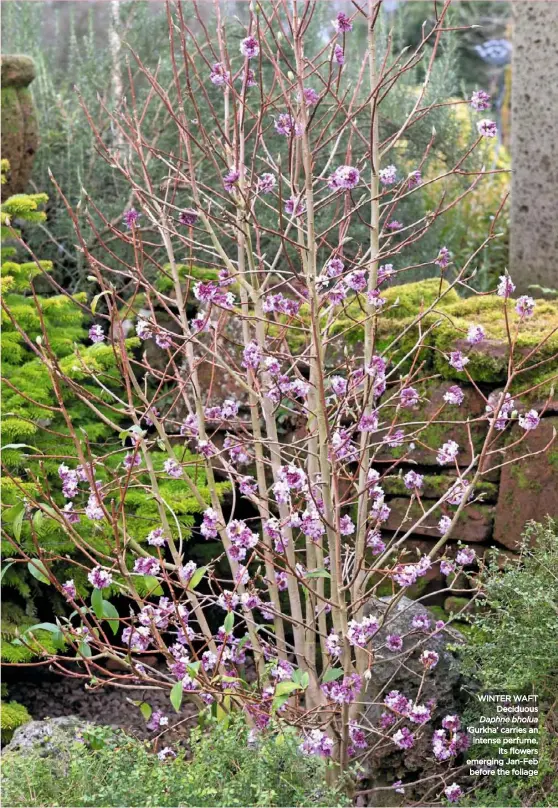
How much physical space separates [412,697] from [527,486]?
85 cm

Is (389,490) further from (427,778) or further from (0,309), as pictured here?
(0,309)

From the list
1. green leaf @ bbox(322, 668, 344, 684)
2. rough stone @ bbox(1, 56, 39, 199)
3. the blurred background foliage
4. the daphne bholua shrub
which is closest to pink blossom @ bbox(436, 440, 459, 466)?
the daphne bholua shrub

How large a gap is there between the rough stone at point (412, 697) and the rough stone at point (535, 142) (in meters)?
2.19

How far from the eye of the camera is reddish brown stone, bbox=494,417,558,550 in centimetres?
334

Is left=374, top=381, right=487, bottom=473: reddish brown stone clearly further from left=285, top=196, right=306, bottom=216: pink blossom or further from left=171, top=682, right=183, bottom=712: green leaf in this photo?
left=171, top=682, right=183, bottom=712: green leaf

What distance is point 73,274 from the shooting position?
15.8ft

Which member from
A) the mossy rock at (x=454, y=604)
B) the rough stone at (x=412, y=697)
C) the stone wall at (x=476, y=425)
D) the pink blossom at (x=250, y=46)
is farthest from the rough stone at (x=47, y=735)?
the pink blossom at (x=250, y=46)

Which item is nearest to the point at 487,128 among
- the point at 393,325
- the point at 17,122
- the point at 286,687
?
the point at 393,325

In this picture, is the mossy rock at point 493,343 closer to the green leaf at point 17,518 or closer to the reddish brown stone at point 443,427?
the reddish brown stone at point 443,427

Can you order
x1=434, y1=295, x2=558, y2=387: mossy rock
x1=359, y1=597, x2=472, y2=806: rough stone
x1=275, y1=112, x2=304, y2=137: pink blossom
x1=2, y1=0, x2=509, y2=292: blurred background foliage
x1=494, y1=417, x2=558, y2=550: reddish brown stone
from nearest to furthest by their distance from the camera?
x1=275, y1=112, x2=304, y2=137: pink blossom < x1=359, y1=597, x2=472, y2=806: rough stone < x1=494, y1=417, x2=558, y2=550: reddish brown stone < x1=434, y1=295, x2=558, y2=387: mossy rock < x1=2, y1=0, x2=509, y2=292: blurred background foliage

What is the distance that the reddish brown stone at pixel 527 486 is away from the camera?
3.34 metres

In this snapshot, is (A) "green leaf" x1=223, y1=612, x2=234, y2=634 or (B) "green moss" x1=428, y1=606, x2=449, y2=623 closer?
(A) "green leaf" x1=223, y1=612, x2=234, y2=634

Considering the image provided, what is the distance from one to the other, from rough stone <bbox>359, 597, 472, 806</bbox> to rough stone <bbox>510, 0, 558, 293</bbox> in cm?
219

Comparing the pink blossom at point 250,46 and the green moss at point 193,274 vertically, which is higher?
the pink blossom at point 250,46
